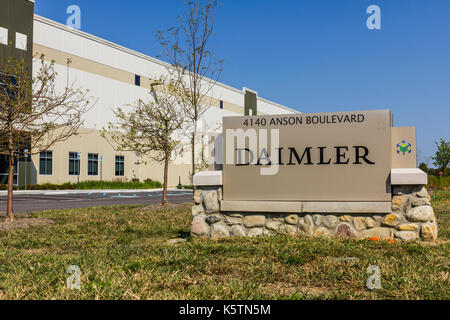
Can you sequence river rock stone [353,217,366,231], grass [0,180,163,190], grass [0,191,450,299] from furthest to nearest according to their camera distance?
grass [0,180,163,190] → river rock stone [353,217,366,231] → grass [0,191,450,299]

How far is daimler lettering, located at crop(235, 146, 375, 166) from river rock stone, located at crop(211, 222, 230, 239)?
45.4 inches

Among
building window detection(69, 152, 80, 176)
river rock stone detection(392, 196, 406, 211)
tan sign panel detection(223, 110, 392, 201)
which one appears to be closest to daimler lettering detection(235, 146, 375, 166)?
tan sign panel detection(223, 110, 392, 201)

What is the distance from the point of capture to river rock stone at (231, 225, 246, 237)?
723 cm

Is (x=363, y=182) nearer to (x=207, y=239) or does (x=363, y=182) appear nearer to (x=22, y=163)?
(x=207, y=239)

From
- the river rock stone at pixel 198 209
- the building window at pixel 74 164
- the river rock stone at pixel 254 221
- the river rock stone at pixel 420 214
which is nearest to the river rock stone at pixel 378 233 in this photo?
the river rock stone at pixel 420 214

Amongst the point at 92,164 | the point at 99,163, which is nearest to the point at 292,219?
the point at 92,164

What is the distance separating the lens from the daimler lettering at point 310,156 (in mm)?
6922

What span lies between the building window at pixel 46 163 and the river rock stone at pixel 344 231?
30.5m

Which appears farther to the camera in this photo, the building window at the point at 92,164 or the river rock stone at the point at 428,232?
the building window at the point at 92,164

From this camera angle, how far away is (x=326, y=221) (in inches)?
271

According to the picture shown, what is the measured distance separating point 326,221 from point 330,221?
0.06 m

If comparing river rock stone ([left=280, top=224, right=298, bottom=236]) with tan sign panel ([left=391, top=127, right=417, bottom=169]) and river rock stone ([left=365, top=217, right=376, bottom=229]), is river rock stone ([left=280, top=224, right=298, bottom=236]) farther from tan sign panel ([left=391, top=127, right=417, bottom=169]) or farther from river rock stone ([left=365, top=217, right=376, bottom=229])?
tan sign panel ([left=391, top=127, right=417, bottom=169])

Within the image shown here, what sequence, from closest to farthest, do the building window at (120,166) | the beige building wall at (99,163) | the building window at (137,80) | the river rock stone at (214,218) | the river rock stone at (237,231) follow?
the river rock stone at (237,231)
the river rock stone at (214,218)
the beige building wall at (99,163)
the building window at (120,166)
the building window at (137,80)

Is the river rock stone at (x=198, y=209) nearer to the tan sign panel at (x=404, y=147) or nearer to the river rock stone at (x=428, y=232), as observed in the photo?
the tan sign panel at (x=404, y=147)
